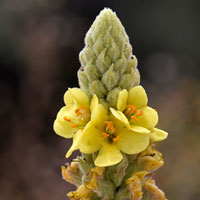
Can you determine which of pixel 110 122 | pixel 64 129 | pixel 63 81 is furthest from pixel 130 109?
pixel 63 81

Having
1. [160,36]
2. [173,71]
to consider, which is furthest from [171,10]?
[173,71]

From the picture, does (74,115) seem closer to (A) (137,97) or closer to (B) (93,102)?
(B) (93,102)

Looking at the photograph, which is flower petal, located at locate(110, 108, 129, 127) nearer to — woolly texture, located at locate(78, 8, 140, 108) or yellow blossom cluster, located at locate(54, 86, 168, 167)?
yellow blossom cluster, located at locate(54, 86, 168, 167)

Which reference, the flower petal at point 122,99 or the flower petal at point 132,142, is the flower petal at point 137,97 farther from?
the flower petal at point 132,142

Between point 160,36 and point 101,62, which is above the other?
point 160,36

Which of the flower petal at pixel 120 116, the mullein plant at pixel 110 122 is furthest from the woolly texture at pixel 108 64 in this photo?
the flower petal at pixel 120 116

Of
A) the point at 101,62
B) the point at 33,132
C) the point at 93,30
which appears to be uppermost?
the point at 33,132

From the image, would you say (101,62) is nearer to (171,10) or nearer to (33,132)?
(33,132)

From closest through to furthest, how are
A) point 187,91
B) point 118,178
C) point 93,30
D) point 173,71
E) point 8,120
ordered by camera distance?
point 118,178 → point 93,30 → point 187,91 → point 8,120 → point 173,71
